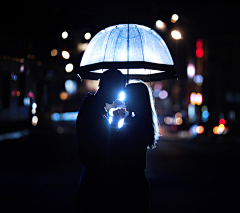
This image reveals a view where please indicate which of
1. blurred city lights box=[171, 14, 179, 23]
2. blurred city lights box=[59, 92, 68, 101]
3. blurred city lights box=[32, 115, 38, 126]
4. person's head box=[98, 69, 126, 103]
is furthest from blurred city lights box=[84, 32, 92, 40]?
blurred city lights box=[59, 92, 68, 101]

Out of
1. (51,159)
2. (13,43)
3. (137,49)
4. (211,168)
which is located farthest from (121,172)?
(13,43)

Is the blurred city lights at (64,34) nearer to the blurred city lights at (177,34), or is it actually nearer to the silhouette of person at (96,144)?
the blurred city lights at (177,34)

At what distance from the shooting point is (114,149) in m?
2.32

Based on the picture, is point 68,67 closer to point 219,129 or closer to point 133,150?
point 133,150

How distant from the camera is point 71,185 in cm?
736

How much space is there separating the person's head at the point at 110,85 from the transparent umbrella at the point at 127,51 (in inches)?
26.8

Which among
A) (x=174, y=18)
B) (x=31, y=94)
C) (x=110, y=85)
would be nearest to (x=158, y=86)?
(x=31, y=94)

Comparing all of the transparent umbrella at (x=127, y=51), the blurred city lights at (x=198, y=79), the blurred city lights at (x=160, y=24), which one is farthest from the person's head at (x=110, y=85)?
the blurred city lights at (x=198, y=79)

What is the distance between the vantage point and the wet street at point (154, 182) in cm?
589

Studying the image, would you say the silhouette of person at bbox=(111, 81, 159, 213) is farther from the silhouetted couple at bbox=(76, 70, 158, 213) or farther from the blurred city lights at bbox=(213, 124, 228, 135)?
the blurred city lights at bbox=(213, 124, 228, 135)

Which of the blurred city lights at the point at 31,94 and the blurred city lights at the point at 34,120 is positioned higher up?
the blurred city lights at the point at 31,94

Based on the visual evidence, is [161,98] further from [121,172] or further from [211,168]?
[121,172]

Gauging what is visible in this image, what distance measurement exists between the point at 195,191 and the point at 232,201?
0.97m

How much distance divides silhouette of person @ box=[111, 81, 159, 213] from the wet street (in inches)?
134
